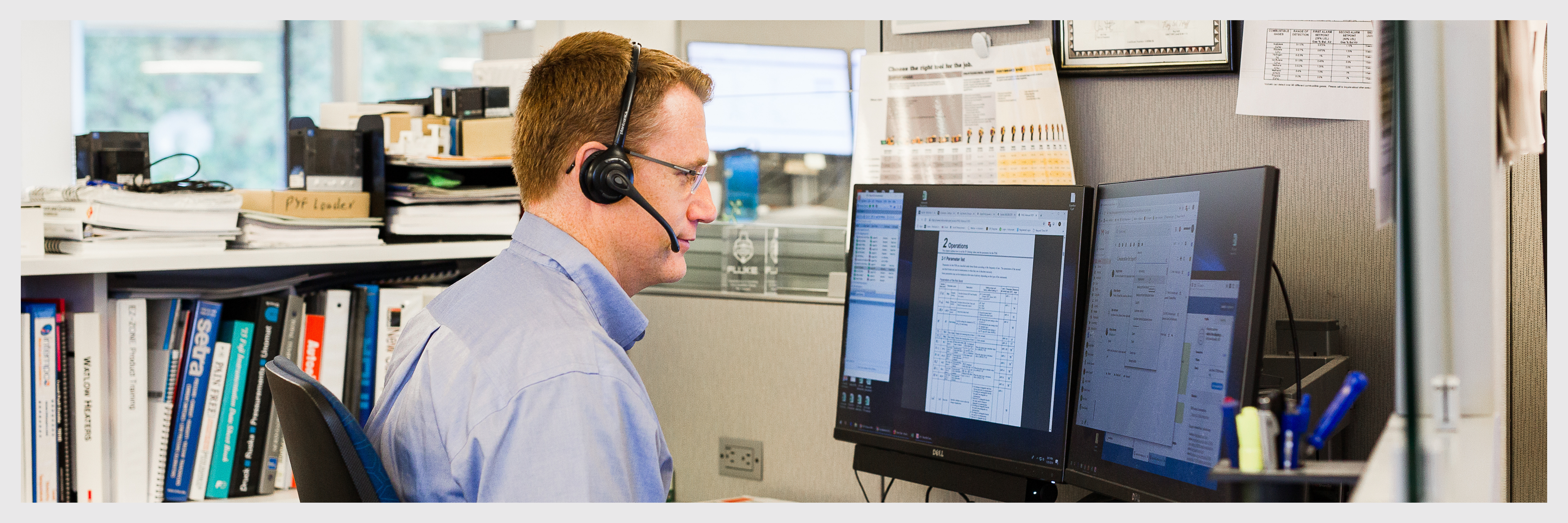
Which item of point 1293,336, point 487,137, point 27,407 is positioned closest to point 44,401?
point 27,407

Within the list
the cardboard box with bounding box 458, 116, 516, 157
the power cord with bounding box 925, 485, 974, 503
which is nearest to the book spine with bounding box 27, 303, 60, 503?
the cardboard box with bounding box 458, 116, 516, 157

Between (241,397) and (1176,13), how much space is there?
53.9 inches

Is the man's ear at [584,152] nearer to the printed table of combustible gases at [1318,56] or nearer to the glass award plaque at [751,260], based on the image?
the glass award plaque at [751,260]

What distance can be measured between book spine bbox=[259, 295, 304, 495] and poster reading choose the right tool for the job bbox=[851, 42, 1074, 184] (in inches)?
33.9

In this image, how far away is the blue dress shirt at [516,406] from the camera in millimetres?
772

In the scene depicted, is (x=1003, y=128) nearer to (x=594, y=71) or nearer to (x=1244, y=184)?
(x=1244, y=184)

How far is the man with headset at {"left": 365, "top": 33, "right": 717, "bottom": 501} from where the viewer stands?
0.78 m

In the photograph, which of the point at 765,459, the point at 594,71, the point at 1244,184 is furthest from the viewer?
the point at 765,459

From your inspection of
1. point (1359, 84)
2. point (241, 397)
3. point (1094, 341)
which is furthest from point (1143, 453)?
point (241, 397)

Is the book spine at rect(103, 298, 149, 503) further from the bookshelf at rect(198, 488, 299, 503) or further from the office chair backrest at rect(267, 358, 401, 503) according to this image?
the office chair backrest at rect(267, 358, 401, 503)

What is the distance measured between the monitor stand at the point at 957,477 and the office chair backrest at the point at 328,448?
2.21 feet

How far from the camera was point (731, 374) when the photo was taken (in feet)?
5.34

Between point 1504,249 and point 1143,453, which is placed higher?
point 1504,249

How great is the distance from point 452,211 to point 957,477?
0.93 meters
